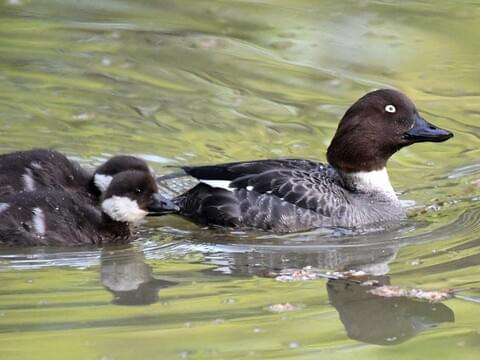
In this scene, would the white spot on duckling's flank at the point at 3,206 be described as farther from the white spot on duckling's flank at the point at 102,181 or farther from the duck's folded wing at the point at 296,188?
the duck's folded wing at the point at 296,188

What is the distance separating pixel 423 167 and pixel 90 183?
2.63m

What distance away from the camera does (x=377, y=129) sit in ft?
27.6

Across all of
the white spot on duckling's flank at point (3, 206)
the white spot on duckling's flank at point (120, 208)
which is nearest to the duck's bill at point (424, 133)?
the white spot on duckling's flank at point (120, 208)

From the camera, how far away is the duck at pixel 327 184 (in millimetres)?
8148

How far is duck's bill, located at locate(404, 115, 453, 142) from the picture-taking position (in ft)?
27.2

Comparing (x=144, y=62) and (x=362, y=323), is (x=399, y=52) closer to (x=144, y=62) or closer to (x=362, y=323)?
(x=144, y=62)

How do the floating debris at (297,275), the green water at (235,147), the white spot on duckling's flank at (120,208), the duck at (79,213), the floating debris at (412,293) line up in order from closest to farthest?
the green water at (235,147) → the floating debris at (412,293) → the floating debris at (297,275) → the duck at (79,213) → the white spot on duckling's flank at (120,208)

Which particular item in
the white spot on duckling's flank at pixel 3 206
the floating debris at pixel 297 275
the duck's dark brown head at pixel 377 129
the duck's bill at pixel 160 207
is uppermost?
the duck's dark brown head at pixel 377 129

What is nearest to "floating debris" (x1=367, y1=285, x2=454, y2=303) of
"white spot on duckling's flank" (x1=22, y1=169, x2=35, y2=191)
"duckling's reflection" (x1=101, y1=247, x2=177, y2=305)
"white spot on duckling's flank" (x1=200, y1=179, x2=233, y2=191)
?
"duckling's reflection" (x1=101, y1=247, x2=177, y2=305)

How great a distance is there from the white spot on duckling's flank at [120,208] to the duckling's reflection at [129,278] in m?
0.20

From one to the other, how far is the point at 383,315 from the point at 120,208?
2.14 metres

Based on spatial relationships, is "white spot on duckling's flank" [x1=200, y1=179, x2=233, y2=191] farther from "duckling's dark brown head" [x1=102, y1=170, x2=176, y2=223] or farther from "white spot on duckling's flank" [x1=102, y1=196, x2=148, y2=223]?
"white spot on duckling's flank" [x1=102, y1=196, x2=148, y2=223]

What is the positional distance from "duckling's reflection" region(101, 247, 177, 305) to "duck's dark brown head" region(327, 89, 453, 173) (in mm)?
1670

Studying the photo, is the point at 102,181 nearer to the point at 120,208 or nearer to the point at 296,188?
the point at 120,208
